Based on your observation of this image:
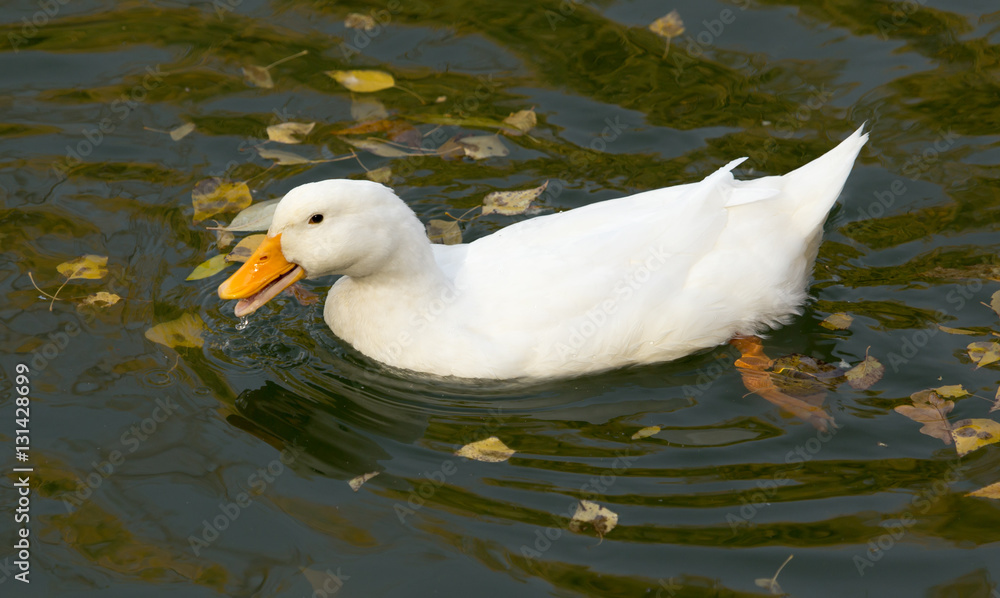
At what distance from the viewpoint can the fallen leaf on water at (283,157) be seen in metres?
6.79

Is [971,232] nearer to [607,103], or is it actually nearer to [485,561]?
[607,103]

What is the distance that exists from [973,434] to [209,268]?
4.25 m

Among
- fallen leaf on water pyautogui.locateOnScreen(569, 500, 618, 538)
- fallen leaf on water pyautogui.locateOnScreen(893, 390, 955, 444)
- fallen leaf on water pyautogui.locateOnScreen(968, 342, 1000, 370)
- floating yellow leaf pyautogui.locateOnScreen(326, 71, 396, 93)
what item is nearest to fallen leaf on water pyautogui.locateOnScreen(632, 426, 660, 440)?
fallen leaf on water pyautogui.locateOnScreen(569, 500, 618, 538)

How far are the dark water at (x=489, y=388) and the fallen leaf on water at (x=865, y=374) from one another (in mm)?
73

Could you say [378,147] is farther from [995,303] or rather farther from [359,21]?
[995,303]

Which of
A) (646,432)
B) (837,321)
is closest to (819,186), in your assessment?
(837,321)

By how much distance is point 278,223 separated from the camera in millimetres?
4727

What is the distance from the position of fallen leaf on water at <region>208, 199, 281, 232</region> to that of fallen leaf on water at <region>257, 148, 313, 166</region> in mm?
488

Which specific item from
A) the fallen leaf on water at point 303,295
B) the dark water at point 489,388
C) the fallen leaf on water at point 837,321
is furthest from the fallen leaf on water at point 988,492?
the fallen leaf on water at point 303,295

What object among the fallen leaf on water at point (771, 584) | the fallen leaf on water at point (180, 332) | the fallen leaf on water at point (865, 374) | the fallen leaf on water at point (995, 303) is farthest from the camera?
the fallen leaf on water at point (995, 303)

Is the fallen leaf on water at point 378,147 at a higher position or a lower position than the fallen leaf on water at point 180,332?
higher

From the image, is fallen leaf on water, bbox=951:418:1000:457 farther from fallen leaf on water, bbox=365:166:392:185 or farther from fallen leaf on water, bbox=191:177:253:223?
fallen leaf on water, bbox=191:177:253:223

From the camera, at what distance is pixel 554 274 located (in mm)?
4938

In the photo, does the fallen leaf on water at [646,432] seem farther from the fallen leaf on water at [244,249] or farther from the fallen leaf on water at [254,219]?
the fallen leaf on water at [254,219]
